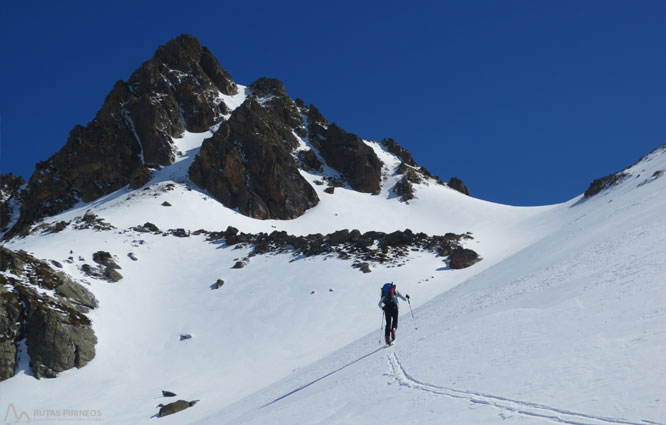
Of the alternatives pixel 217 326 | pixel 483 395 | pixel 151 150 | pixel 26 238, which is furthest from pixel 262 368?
pixel 151 150

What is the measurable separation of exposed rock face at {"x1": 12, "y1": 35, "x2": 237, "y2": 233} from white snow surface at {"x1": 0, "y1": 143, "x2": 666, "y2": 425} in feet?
47.4

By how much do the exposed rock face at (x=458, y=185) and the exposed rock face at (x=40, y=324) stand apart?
66528 mm

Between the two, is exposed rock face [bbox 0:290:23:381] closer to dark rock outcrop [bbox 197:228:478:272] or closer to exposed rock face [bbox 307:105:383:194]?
dark rock outcrop [bbox 197:228:478:272]

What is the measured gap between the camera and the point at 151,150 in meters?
62.6

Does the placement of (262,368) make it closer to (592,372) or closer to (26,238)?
(592,372)

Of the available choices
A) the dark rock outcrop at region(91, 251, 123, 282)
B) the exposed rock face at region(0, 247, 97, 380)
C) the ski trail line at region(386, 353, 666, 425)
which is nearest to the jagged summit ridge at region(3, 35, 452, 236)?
the dark rock outcrop at region(91, 251, 123, 282)

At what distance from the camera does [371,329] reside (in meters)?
21.5

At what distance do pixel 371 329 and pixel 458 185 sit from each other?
63370mm

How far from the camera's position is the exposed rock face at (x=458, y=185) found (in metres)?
80.1

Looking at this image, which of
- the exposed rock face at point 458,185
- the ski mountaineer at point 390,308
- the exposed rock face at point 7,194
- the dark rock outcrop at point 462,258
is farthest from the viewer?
the exposed rock face at point 458,185

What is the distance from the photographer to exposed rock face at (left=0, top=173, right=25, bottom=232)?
62919mm

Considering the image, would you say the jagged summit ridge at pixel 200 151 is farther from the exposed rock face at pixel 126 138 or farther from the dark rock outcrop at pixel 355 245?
the dark rock outcrop at pixel 355 245

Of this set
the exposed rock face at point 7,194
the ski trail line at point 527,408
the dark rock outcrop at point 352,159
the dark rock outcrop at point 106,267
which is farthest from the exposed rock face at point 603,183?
the exposed rock face at point 7,194

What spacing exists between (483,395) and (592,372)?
1.33 m
